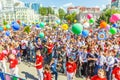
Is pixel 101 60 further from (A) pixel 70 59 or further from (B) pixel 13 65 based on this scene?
(B) pixel 13 65

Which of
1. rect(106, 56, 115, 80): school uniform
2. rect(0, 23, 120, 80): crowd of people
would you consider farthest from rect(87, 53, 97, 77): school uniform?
rect(106, 56, 115, 80): school uniform

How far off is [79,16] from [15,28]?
114507mm

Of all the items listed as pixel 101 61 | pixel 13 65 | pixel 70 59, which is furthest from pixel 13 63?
pixel 101 61

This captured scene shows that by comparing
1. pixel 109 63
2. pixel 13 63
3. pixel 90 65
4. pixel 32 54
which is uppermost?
pixel 13 63

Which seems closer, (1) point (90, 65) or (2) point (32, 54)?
(1) point (90, 65)

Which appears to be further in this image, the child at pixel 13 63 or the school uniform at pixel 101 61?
the school uniform at pixel 101 61

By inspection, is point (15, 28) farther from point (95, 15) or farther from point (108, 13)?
point (95, 15)

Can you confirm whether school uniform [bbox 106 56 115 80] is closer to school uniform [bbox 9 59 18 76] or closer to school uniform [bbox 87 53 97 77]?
school uniform [bbox 87 53 97 77]

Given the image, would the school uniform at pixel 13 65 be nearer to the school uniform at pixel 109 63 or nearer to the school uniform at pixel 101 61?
the school uniform at pixel 101 61

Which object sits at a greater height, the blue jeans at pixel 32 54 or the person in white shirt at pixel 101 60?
the person in white shirt at pixel 101 60

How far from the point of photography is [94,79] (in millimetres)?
7637

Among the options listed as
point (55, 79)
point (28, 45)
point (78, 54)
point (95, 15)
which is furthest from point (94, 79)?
point (95, 15)

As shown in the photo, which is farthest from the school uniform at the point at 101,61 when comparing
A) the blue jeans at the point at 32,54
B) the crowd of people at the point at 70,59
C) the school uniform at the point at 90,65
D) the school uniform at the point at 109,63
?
the blue jeans at the point at 32,54

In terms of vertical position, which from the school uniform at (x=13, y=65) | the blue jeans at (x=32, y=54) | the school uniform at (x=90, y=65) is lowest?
the blue jeans at (x=32, y=54)
